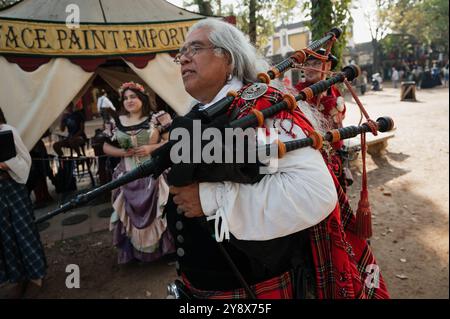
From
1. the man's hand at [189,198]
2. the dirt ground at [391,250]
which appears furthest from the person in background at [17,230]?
the man's hand at [189,198]

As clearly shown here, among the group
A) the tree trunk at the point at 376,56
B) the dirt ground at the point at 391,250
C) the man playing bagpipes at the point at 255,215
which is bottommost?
the dirt ground at the point at 391,250

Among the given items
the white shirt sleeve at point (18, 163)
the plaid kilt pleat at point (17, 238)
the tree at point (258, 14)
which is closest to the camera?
the white shirt sleeve at point (18, 163)

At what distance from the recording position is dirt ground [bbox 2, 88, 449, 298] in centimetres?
333

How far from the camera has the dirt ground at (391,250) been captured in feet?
10.9

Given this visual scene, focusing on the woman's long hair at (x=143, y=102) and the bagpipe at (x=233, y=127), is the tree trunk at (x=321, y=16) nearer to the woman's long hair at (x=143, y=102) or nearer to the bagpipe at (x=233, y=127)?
the woman's long hair at (x=143, y=102)

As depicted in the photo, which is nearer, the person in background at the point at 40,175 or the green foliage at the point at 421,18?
the person in background at the point at 40,175

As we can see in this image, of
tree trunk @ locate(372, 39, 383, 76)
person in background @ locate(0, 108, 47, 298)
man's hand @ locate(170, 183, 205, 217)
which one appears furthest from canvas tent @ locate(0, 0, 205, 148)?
tree trunk @ locate(372, 39, 383, 76)

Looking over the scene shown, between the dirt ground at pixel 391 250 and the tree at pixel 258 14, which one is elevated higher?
the tree at pixel 258 14

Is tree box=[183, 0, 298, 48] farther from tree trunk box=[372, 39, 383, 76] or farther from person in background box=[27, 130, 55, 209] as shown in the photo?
tree trunk box=[372, 39, 383, 76]

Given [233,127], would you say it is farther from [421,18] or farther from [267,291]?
[421,18]

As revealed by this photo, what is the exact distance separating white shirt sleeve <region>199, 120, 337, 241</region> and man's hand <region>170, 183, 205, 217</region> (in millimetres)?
31
